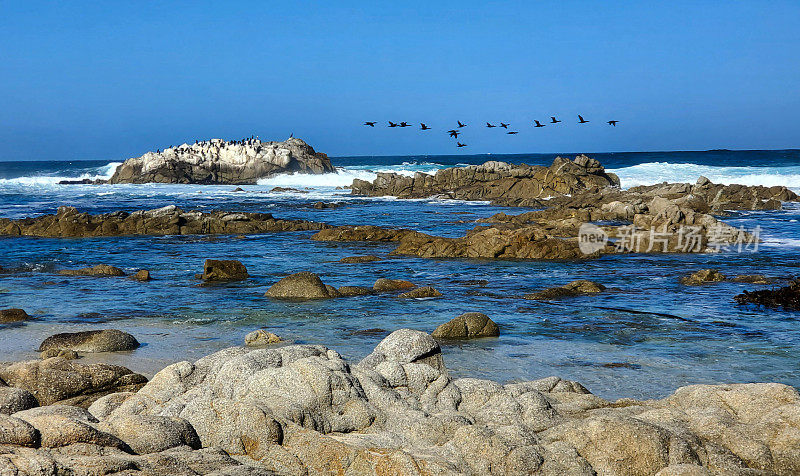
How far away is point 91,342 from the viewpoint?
10789 millimetres

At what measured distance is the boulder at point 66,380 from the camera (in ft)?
24.8

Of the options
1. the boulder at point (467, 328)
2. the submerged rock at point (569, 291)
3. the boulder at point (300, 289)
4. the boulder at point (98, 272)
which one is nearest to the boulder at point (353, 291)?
the boulder at point (300, 289)

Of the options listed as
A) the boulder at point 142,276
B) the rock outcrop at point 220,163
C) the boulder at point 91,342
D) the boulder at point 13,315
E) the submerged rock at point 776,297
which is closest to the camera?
the boulder at point 91,342

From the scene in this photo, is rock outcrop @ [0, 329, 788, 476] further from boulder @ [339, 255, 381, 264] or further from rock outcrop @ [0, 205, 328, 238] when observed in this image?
rock outcrop @ [0, 205, 328, 238]

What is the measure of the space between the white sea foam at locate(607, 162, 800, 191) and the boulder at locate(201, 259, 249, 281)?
46752 mm

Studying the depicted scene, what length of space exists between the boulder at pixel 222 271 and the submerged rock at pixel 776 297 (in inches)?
438

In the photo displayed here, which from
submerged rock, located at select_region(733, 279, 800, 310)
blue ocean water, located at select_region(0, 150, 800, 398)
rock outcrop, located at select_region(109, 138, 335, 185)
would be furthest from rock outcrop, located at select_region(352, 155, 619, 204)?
submerged rock, located at select_region(733, 279, 800, 310)

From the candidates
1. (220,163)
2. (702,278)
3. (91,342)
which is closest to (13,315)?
(91,342)

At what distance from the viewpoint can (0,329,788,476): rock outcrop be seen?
5.01 m

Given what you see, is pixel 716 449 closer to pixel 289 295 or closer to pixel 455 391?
pixel 455 391

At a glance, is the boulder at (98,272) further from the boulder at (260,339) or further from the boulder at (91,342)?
the boulder at (260,339)

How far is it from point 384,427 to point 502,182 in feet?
156

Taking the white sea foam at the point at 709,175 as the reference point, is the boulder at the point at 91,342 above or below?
below

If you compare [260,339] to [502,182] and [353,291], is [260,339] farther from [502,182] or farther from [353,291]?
[502,182]
